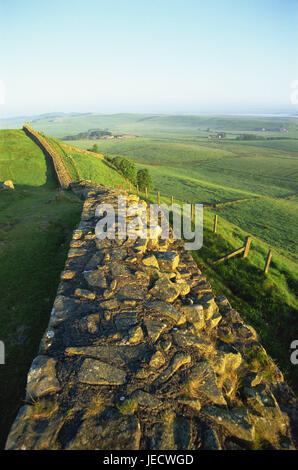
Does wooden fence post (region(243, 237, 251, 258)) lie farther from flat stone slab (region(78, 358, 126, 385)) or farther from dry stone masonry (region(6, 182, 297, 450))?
flat stone slab (region(78, 358, 126, 385))

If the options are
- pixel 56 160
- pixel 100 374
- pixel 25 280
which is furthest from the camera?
pixel 56 160

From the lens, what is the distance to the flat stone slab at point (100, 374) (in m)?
3.95

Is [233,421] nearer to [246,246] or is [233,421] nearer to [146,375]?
[146,375]

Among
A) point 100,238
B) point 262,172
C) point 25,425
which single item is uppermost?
point 100,238

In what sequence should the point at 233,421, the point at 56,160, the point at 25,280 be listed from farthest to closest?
1. the point at 56,160
2. the point at 25,280
3. the point at 233,421

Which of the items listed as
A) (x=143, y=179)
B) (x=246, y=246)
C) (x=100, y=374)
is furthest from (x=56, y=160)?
(x=100, y=374)

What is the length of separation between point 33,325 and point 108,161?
57116mm

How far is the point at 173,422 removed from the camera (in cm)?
351

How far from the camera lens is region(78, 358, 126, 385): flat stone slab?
3.95m

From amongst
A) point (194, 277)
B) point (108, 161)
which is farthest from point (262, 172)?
point (194, 277)

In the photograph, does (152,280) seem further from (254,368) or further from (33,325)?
(33,325)

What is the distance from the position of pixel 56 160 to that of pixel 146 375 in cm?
4198

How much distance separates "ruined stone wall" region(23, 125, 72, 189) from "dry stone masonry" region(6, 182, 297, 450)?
2248 centimetres

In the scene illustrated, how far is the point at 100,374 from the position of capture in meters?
4.03
